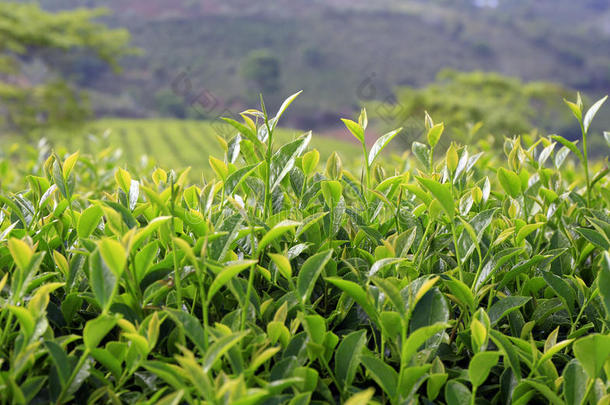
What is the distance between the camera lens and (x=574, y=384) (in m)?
→ 0.60

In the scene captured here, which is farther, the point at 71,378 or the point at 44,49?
the point at 44,49

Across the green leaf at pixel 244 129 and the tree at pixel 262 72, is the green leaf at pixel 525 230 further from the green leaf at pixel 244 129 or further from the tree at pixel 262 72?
the tree at pixel 262 72

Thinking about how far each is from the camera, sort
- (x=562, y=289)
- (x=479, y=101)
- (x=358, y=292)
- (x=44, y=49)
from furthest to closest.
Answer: (x=479, y=101), (x=44, y=49), (x=562, y=289), (x=358, y=292)

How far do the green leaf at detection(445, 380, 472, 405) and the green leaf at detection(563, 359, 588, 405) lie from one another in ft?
0.37

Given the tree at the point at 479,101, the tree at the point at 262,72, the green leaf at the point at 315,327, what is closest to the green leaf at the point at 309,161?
the green leaf at the point at 315,327

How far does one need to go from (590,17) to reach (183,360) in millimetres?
84957

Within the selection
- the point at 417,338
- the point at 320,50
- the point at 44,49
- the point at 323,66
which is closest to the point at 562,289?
the point at 417,338

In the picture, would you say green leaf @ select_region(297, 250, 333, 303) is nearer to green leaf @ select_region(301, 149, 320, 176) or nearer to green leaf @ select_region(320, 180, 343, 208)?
green leaf @ select_region(320, 180, 343, 208)

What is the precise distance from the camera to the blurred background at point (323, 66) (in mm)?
26344

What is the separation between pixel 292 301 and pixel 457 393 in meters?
0.24

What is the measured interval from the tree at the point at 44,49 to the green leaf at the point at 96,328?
18.7 meters

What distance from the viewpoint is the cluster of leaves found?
59cm

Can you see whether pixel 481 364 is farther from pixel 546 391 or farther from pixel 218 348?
pixel 218 348

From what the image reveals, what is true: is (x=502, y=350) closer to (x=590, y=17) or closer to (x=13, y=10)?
(x=13, y=10)
